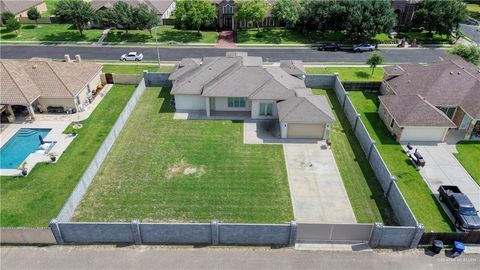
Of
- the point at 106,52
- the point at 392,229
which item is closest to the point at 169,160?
the point at 392,229

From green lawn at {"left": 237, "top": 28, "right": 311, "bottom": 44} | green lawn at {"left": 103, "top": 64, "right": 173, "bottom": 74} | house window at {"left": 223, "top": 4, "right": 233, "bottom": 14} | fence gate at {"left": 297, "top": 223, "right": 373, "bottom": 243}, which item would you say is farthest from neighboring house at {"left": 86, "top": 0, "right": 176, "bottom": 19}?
fence gate at {"left": 297, "top": 223, "right": 373, "bottom": 243}

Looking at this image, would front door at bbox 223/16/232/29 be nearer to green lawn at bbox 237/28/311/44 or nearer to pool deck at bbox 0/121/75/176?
green lawn at bbox 237/28/311/44

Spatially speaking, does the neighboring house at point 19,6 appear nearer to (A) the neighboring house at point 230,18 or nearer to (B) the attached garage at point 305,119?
(A) the neighboring house at point 230,18

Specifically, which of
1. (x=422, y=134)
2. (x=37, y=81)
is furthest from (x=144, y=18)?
(x=422, y=134)

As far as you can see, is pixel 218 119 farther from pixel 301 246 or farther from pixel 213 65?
pixel 301 246

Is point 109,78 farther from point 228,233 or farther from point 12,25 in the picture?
Answer: point 12,25
